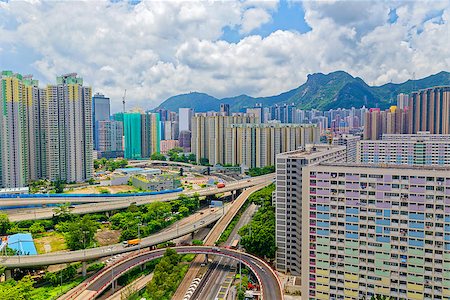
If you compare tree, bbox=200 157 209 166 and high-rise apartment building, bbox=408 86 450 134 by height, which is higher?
high-rise apartment building, bbox=408 86 450 134

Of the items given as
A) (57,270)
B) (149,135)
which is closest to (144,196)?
(57,270)

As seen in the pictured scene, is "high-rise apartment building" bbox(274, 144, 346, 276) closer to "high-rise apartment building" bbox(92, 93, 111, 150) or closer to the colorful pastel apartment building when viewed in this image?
the colorful pastel apartment building

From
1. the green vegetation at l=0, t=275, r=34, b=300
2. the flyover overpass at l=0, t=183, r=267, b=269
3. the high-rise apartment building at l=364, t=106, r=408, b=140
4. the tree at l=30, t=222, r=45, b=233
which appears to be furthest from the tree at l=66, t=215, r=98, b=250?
the high-rise apartment building at l=364, t=106, r=408, b=140

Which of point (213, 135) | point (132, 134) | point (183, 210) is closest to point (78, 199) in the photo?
point (183, 210)

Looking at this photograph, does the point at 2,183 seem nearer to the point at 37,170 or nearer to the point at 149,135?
the point at 37,170

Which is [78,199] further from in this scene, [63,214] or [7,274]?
[7,274]

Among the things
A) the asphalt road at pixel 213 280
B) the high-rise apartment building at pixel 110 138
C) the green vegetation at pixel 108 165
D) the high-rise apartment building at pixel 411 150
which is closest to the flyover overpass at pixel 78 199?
the asphalt road at pixel 213 280
